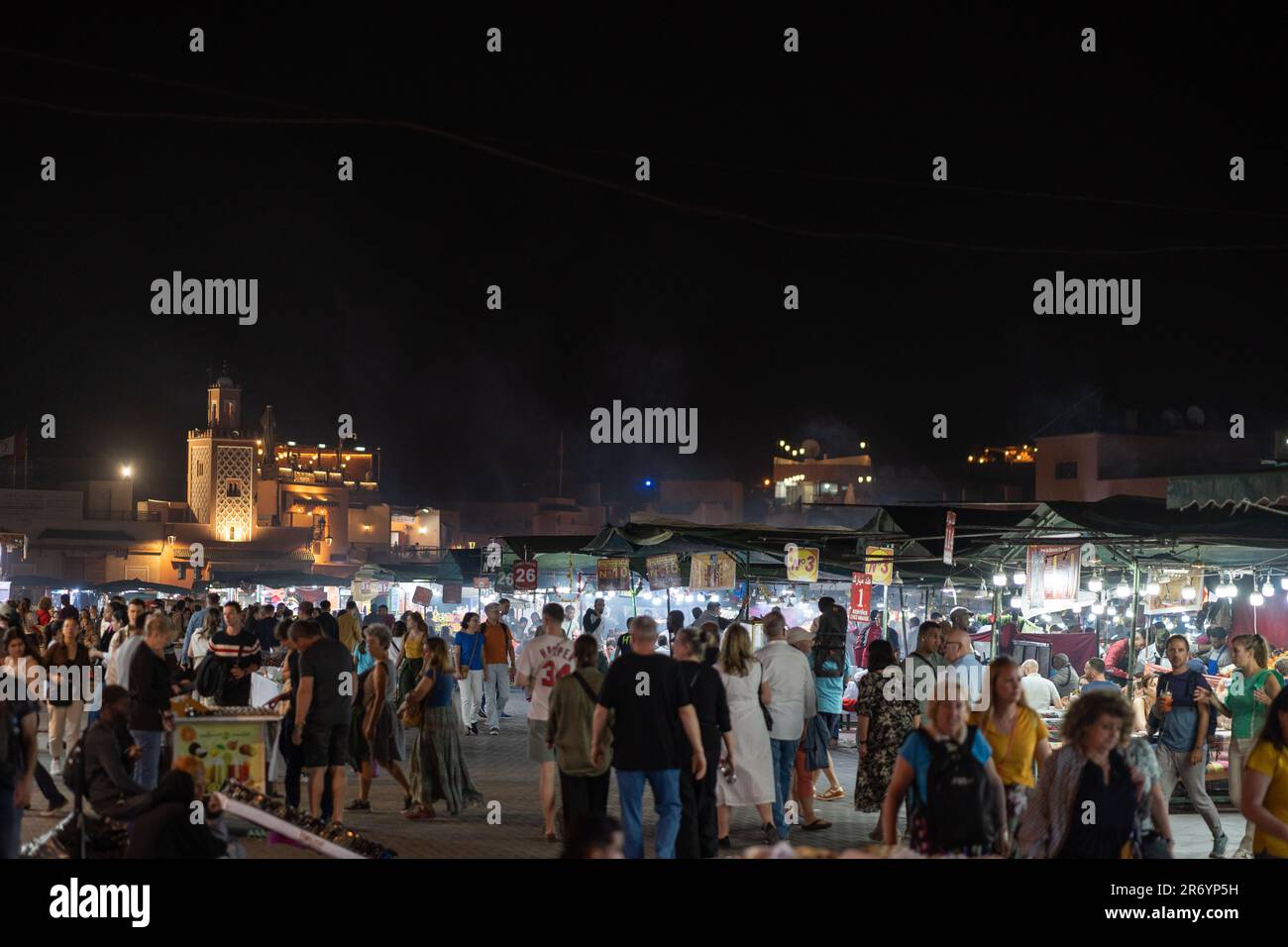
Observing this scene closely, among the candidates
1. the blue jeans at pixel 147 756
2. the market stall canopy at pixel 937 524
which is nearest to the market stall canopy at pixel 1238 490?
the market stall canopy at pixel 937 524

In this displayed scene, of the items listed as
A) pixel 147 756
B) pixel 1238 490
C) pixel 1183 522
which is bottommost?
pixel 147 756

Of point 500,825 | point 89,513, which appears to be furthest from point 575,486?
point 500,825

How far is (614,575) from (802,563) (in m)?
5.27

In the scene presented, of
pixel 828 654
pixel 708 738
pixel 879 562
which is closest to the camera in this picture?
pixel 708 738

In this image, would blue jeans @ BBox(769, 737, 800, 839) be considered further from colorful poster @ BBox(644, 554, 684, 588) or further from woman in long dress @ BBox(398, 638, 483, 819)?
colorful poster @ BBox(644, 554, 684, 588)

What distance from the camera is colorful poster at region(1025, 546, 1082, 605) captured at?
14938mm

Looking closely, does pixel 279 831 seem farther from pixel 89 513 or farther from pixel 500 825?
pixel 89 513

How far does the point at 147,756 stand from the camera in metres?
11.2

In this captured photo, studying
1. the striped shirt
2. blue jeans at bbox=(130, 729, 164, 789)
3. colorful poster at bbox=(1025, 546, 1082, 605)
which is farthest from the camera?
colorful poster at bbox=(1025, 546, 1082, 605)

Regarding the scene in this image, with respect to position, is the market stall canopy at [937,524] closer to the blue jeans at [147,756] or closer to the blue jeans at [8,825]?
the blue jeans at [147,756]

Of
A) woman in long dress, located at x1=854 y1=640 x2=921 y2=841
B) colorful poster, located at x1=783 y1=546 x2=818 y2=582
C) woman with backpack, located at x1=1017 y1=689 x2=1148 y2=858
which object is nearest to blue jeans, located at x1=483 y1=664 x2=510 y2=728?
colorful poster, located at x1=783 y1=546 x2=818 y2=582

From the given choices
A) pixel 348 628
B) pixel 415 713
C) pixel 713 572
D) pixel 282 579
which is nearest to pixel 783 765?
pixel 415 713

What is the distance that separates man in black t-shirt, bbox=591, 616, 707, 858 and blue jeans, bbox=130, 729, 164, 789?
4081mm

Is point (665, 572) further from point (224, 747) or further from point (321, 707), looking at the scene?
point (224, 747)
